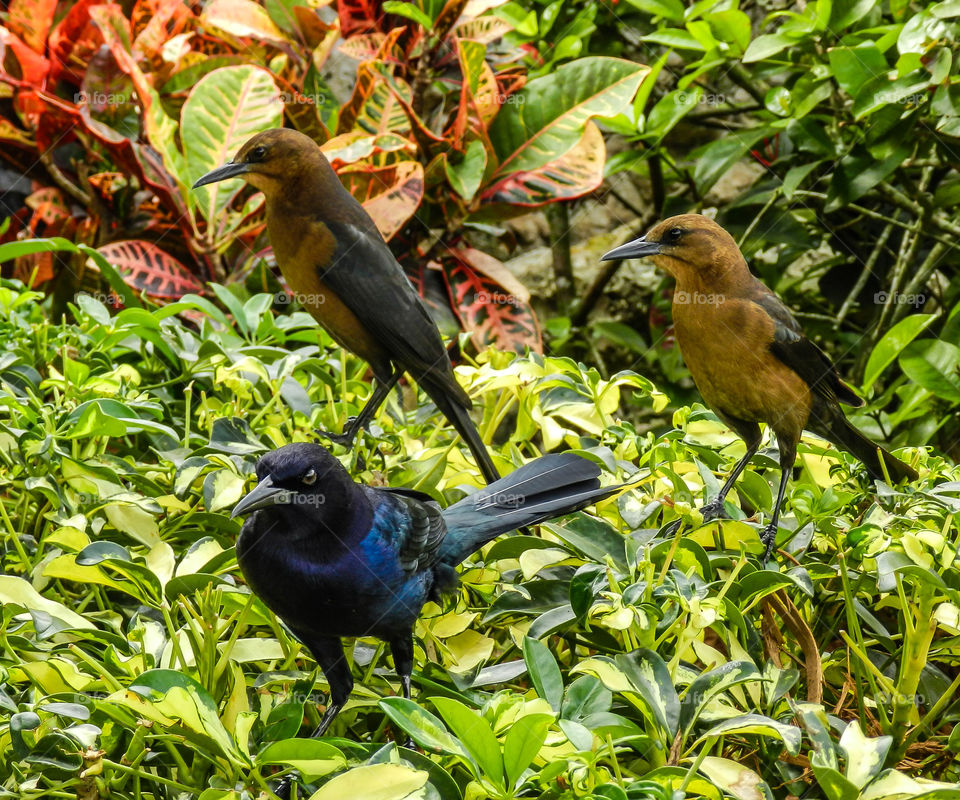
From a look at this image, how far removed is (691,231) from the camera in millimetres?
2273

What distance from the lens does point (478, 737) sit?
1385 mm

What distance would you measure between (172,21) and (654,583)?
3.64m

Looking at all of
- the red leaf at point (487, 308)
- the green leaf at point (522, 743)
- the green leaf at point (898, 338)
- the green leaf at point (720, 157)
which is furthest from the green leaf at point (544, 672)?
the green leaf at point (720, 157)

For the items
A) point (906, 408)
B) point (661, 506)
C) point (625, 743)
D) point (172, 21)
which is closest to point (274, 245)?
point (661, 506)

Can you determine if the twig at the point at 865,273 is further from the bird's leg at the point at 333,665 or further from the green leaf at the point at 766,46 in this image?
the bird's leg at the point at 333,665

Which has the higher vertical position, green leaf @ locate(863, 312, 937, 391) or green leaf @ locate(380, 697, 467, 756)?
green leaf @ locate(380, 697, 467, 756)

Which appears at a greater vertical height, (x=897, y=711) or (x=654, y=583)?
(x=654, y=583)

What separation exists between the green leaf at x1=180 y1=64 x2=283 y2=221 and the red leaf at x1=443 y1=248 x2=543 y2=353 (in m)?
0.91

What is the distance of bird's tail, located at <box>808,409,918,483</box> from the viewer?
2.18m

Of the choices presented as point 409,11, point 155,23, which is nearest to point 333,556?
point 409,11

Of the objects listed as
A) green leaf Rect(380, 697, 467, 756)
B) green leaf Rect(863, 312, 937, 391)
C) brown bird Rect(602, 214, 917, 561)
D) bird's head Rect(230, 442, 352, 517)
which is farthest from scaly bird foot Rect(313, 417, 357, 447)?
green leaf Rect(863, 312, 937, 391)

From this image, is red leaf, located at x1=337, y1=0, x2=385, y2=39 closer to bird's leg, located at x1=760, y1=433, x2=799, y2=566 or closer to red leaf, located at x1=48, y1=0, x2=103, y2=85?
red leaf, located at x1=48, y1=0, x2=103, y2=85

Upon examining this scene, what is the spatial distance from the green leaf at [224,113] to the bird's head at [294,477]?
6.55ft

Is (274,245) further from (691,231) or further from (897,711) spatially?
(897,711)
